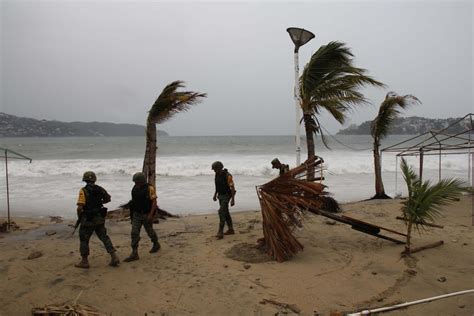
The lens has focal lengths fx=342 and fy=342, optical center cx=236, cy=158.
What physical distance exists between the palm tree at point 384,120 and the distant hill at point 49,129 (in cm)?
7319

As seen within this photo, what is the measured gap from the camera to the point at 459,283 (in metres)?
5.02

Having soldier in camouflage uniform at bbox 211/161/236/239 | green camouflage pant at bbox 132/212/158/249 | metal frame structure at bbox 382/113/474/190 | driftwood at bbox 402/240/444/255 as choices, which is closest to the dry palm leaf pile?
soldier in camouflage uniform at bbox 211/161/236/239

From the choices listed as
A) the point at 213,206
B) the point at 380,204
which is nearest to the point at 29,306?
the point at 213,206

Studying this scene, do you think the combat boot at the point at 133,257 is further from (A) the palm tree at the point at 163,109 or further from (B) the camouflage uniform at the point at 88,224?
(A) the palm tree at the point at 163,109

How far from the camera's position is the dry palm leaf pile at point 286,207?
6023 mm

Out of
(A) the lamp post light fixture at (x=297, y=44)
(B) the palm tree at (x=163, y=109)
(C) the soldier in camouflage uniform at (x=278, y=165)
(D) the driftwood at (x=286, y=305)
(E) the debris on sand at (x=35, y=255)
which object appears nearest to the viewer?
(D) the driftwood at (x=286, y=305)

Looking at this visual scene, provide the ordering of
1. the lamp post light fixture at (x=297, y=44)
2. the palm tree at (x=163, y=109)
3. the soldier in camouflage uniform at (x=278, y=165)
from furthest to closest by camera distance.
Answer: the palm tree at (x=163, y=109), the lamp post light fixture at (x=297, y=44), the soldier in camouflage uniform at (x=278, y=165)

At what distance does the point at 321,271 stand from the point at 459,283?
6.44 ft

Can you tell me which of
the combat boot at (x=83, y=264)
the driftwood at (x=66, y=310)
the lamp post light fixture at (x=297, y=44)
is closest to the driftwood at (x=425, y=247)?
the lamp post light fixture at (x=297, y=44)

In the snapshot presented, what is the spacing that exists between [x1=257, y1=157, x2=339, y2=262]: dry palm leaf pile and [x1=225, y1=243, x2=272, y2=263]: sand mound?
0.17 m

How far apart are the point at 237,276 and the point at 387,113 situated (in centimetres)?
1045

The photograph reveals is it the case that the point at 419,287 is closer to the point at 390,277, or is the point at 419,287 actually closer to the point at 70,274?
the point at 390,277

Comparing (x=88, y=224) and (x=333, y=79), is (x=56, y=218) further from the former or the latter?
(x=333, y=79)

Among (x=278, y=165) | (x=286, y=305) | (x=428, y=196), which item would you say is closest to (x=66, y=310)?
(x=286, y=305)
